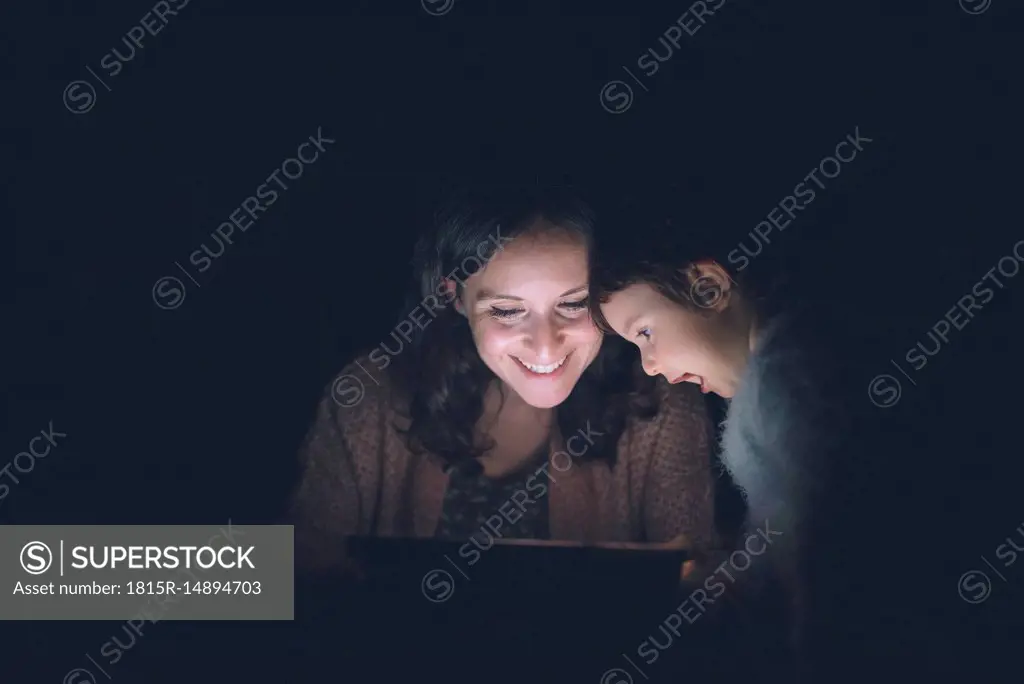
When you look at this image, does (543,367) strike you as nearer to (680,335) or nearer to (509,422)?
(509,422)

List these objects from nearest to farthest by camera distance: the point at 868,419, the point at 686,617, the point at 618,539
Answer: the point at 868,419
the point at 686,617
the point at 618,539

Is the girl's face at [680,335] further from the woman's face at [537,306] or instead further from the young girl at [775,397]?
the woman's face at [537,306]

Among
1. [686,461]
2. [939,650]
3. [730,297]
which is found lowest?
[939,650]

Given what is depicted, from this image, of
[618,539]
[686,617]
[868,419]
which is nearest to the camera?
[868,419]

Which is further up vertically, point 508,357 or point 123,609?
point 508,357

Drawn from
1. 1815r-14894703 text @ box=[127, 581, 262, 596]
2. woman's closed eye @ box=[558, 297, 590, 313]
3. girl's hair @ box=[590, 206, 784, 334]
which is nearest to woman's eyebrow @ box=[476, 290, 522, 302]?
woman's closed eye @ box=[558, 297, 590, 313]

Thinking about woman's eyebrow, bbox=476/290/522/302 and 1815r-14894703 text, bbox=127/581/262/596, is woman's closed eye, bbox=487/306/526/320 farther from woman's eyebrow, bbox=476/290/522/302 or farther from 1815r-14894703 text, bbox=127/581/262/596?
1815r-14894703 text, bbox=127/581/262/596

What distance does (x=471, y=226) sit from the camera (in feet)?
9.31

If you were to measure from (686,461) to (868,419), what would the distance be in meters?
0.53

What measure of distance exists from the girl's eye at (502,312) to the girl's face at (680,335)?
270 millimetres

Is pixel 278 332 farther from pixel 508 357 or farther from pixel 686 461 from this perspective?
pixel 686 461

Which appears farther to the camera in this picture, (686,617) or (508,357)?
(508,357)

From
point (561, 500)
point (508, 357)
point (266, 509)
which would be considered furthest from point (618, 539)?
point (266, 509)

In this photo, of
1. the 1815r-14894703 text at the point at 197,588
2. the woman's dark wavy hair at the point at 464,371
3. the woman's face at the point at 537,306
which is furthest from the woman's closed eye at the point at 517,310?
the 1815r-14894703 text at the point at 197,588
